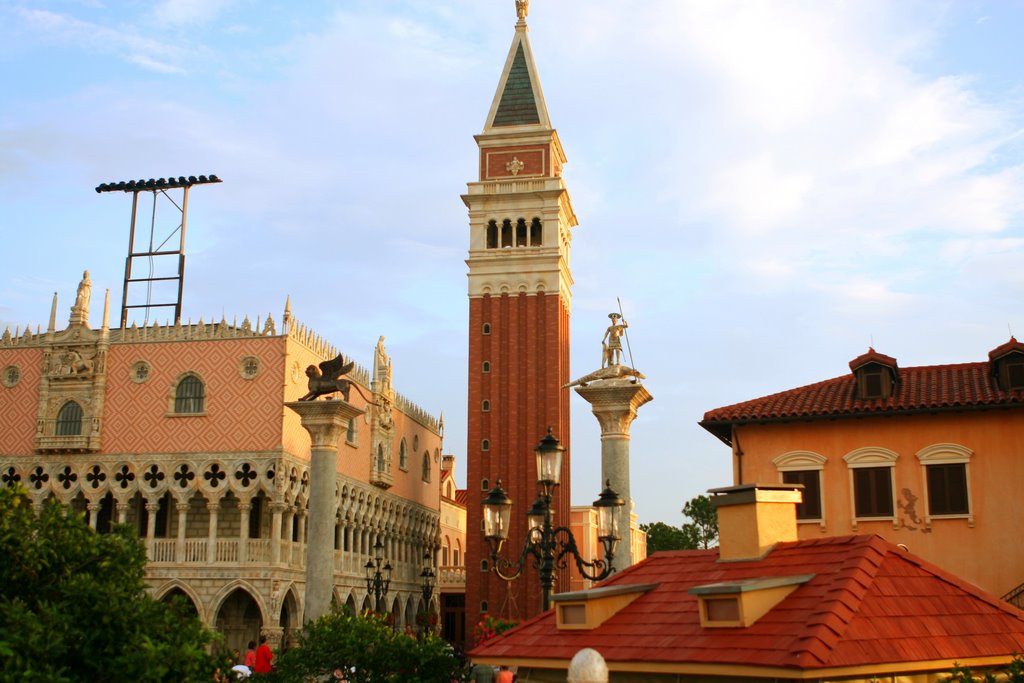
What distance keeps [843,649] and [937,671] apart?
4.24 feet

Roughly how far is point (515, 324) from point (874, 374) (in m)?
26.8

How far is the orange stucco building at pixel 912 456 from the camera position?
2331 centimetres

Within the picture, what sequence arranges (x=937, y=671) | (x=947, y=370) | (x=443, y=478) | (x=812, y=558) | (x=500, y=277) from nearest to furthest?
(x=937, y=671) → (x=812, y=558) → (x=947, y=370) → (x=500, y=277) → (x=443, y=478)

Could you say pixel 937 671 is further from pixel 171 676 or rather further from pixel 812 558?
pixel 171 676

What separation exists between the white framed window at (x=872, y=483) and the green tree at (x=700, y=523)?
6892 centimetres

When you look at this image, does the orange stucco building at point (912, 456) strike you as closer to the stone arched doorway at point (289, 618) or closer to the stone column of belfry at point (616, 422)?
the stone column of belfry at point (616, 422)

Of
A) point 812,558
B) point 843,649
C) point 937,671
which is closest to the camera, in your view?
point 843,649

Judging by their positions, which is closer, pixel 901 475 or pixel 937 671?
pixel 937 671

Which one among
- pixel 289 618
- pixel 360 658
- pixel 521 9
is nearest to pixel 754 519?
pixel 360 658


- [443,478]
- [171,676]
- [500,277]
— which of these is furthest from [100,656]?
[443,478]

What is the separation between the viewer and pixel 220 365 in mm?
35531

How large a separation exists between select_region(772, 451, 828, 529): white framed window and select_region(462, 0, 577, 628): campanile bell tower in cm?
2326

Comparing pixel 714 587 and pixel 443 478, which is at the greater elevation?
pixel 443 478

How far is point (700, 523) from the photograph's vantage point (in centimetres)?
9506
